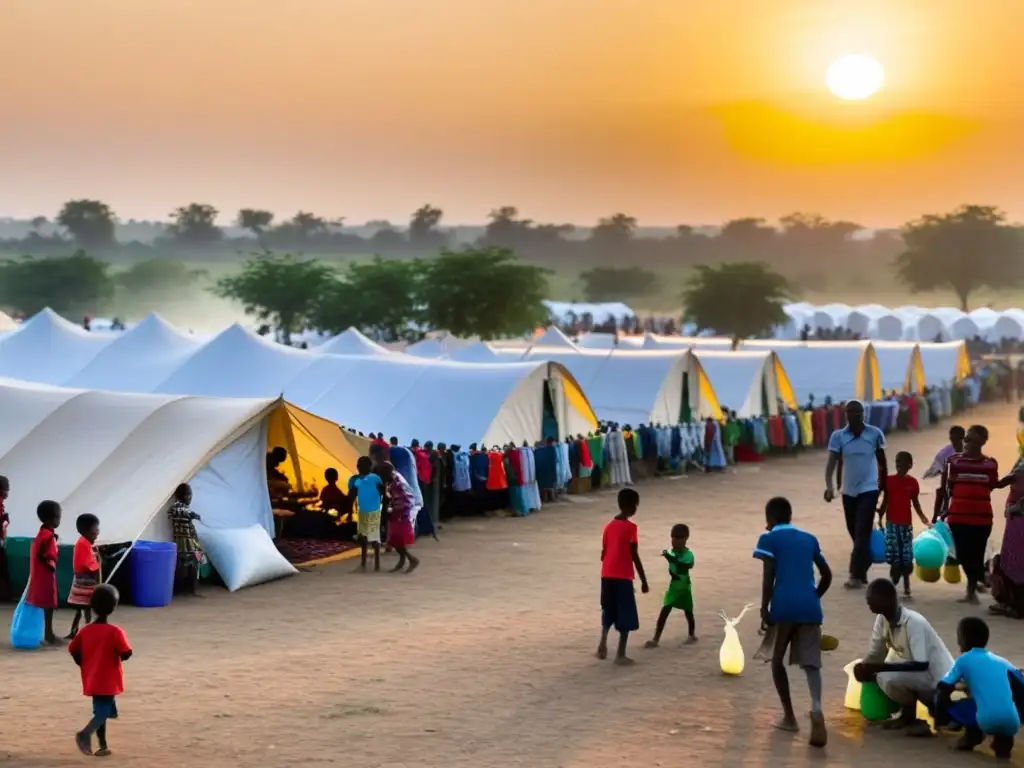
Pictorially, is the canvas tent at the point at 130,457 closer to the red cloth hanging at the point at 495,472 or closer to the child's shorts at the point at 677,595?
the red cloth hanging at the point at 495,472

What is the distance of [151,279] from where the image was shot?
134500mm

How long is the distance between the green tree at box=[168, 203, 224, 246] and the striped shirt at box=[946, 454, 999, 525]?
172 m

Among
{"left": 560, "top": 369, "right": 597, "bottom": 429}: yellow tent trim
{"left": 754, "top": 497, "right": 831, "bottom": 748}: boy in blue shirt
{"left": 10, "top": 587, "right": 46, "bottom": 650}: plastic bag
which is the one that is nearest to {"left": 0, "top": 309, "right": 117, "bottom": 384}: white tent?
{"left": 560, "top": 369, "right": 597, "bottom": 429}: yellow tent trim

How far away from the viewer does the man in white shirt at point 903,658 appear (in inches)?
344

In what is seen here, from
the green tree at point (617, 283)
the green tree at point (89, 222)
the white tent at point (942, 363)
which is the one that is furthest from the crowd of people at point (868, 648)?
the green tree at point (89, 222)

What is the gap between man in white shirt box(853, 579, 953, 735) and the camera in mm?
8742

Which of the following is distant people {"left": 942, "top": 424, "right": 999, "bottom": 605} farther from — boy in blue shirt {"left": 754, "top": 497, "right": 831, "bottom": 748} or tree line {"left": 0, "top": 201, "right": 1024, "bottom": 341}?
tree line {"left": 0, "top": 201, "right": 1024, "bottom": 341}

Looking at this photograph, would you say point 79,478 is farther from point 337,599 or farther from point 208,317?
point 208,317

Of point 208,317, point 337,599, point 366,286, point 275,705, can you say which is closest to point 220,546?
point 337,599

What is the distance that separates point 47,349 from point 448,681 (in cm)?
2632

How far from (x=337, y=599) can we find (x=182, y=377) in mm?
15095

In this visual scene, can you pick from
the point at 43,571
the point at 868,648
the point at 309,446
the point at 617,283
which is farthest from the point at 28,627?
the point at 617,283

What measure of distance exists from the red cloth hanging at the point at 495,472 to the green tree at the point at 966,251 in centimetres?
9952

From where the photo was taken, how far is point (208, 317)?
431 ft
